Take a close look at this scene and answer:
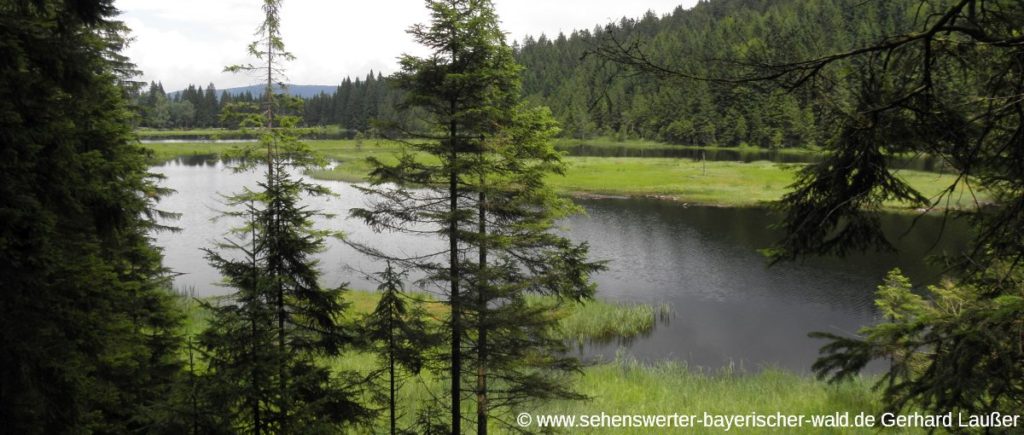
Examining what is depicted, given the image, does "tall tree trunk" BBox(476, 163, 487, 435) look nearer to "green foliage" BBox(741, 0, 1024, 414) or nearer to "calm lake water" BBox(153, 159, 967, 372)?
"calm lake water" BBox(153, 159, 967, 372)

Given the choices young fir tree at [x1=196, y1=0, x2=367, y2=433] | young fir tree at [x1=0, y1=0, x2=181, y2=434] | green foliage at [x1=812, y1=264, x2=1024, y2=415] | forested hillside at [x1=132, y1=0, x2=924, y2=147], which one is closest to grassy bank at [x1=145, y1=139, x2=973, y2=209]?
forested hillside at [x1=132, y1=0, x2=924, y2=147]

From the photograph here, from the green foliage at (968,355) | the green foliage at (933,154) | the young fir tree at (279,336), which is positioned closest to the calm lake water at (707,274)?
the young fir tree at (279,336)

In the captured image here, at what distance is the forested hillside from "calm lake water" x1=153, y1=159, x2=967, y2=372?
22.9 ft

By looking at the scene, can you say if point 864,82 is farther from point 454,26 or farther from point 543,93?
point 543,93

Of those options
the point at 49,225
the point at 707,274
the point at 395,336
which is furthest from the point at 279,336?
the point at 707,274

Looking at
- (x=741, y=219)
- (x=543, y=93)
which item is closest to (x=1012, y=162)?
(x=741, y=219)

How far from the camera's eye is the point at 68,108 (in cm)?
595

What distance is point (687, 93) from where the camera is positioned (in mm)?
7066

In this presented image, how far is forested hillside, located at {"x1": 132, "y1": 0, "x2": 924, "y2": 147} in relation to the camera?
404 centimetres

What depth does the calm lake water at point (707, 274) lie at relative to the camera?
2150 centimetres

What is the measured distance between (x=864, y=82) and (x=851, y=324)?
21.5 meters

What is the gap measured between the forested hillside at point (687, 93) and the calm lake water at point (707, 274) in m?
6.99

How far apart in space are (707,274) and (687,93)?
24.5m

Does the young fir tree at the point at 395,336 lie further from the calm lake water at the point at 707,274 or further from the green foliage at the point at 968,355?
the green foliage at the point at 968,355
